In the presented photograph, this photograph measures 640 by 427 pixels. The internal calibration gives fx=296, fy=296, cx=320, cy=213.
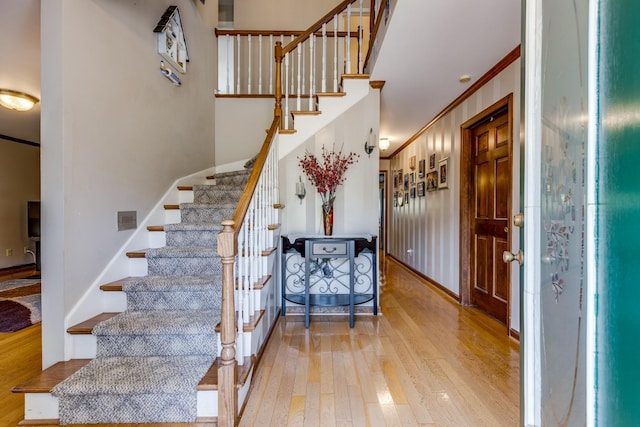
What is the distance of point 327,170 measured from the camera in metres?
3.06

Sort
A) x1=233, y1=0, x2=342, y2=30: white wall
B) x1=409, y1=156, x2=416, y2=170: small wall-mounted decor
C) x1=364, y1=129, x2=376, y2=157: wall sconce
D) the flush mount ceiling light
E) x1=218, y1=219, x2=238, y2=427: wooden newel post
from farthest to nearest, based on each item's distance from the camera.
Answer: x1=409, y1=156, x2=416, y2=170: small wall-mounted decor < x1=233, y1=0, x2=342, y2=30: white wall < x1=364, y1=129, x2=376, y2=157: wall sconce < the flush mount ceiling light < x1=218, y1=219, x2=238, y2=427: wooden newel post

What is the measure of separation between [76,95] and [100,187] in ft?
1.98

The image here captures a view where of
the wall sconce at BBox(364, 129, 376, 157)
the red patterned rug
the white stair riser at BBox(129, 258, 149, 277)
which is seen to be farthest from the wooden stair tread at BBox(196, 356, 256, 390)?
the red patterned rug

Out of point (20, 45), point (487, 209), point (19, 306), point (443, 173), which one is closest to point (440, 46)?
point (487, 209)

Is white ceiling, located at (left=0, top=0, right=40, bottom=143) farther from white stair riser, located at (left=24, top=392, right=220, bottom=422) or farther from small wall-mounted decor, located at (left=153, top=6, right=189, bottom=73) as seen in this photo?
white stair riser, located at (left=24, top=392, right=220, bottom=422)

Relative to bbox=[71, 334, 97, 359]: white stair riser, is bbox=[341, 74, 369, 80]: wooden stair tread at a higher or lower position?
higher

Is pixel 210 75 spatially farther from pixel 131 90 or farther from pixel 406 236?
pixel 406 236

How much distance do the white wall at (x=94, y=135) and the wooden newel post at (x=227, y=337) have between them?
1092 millimetres

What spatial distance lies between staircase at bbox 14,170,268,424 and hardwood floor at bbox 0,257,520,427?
14cm

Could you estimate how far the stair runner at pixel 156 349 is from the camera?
1.53 metres

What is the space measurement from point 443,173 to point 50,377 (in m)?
4.25

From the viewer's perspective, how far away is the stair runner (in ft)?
5.03

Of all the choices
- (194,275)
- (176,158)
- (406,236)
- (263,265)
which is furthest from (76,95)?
(406,236)

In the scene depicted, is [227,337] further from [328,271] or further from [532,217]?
[328,271]
